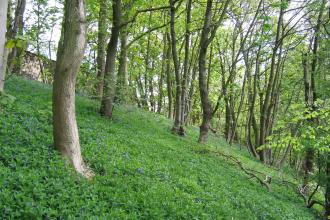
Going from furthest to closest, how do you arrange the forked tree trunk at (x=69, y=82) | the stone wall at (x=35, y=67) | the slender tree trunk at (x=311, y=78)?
the stone wall at (x=35, y=67) < the slender tree trunk at (x=311, y=78) < the forked tree trunk at (x=69, y=82)

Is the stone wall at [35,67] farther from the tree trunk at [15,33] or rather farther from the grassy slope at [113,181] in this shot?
the tree trunk at [15,33]

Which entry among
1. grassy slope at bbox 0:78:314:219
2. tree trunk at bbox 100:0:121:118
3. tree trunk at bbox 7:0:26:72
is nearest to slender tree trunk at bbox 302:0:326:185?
grassy slope at bbox 0:78:314:219

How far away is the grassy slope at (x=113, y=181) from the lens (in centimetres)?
478

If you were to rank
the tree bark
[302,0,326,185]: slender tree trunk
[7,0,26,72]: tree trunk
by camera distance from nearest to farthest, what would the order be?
[7,0,26,72]: tree trunk < the tree bark < [302,0,326,185]: slender tree trunk

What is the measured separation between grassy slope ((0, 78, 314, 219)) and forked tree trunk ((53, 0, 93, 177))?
323 mm

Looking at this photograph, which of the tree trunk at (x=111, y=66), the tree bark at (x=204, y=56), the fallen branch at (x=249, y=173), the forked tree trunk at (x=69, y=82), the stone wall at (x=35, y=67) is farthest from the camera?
the stone wall at (x=35, y=67)

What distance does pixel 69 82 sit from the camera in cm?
611

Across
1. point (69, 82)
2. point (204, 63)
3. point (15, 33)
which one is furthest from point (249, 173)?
point (15, 33)

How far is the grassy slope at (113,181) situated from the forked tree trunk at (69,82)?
1.06ft

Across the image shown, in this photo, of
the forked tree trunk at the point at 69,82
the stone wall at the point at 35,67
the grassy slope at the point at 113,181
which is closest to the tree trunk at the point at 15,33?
the forked tree trunk at the point at 69,82

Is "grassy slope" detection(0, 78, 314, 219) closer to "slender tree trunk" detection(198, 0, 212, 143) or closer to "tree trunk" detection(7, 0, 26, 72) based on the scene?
"tree trunk" detection(7, 0, 26, 72)

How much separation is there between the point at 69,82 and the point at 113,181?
198 cm

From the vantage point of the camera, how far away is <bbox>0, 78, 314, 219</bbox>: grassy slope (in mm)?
4781

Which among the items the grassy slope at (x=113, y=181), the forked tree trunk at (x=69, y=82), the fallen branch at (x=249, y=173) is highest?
the forked tree trunk at (x=69, y=82)
